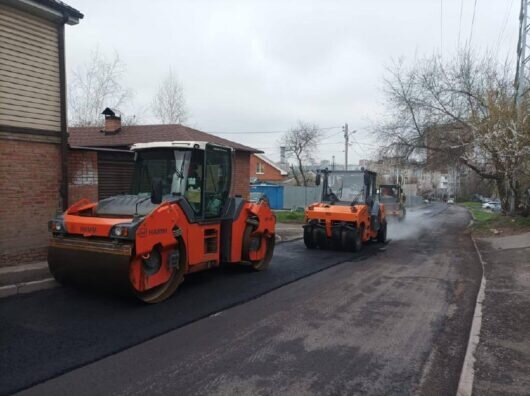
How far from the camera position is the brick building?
8398mm

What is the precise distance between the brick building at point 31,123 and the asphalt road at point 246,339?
2100 mm

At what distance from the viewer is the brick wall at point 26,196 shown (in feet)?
27.5

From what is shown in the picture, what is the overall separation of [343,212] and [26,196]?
25.9 feet

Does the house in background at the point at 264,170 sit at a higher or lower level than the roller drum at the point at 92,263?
higher

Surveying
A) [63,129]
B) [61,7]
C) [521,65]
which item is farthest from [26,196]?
[521,65]

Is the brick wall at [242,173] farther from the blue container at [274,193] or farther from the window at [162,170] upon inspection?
the blue container at [274,193]

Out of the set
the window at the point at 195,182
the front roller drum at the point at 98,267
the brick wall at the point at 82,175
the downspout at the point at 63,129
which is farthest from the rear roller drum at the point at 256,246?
the downspout at the point at 63,129

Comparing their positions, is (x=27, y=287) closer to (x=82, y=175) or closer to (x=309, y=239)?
(x=82, y=175)

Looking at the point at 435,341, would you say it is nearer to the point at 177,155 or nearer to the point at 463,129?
the point at 177,155

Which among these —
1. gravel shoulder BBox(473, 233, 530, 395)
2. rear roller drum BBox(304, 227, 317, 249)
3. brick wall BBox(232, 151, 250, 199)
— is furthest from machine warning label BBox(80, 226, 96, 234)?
brick wall BBox(232, 151, 250, 199)

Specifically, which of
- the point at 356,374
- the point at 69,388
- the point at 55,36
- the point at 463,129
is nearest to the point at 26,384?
the point at 69,388

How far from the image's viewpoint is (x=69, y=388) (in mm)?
4117

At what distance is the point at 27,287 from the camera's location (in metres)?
7.38

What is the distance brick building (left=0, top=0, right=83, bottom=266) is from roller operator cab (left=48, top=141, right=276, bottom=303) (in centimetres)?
178
